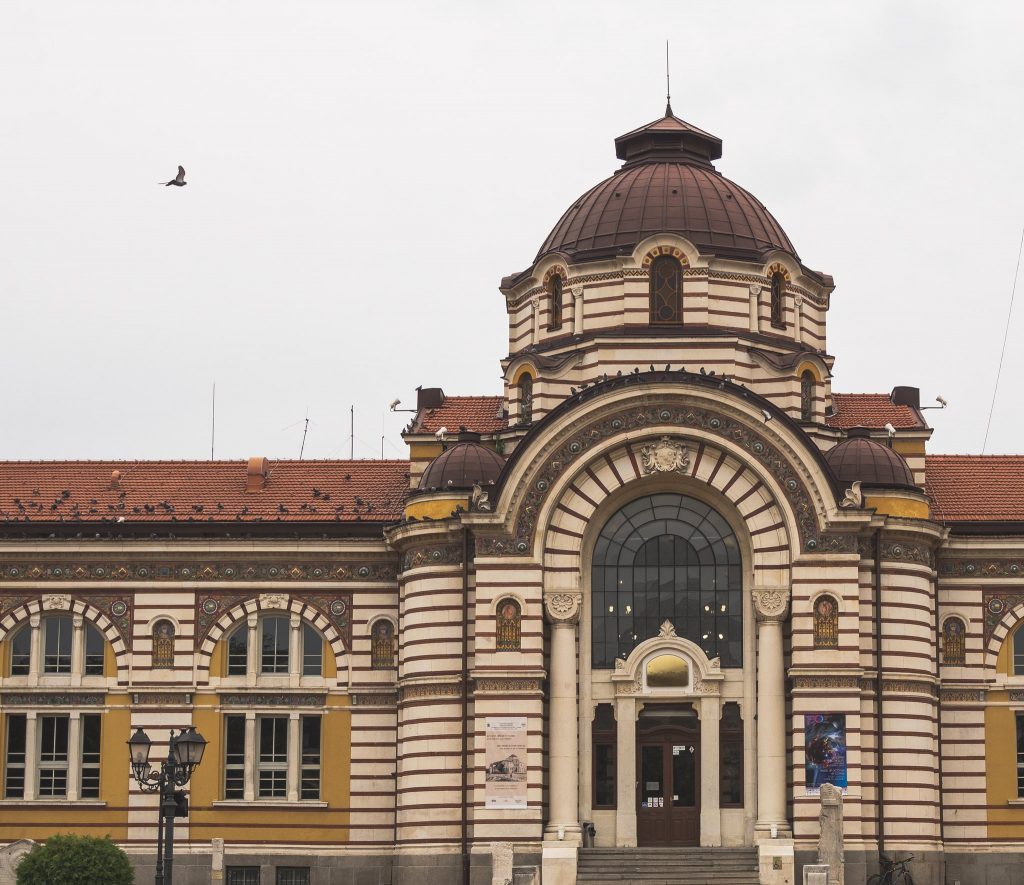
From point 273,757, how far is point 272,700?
144 cm

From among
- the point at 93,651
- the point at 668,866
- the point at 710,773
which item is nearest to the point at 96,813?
the point at 93,651

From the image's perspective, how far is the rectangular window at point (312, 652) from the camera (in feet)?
174

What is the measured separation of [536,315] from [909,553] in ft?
39.4

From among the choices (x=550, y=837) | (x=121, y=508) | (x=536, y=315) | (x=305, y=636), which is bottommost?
(x=550, y=837)

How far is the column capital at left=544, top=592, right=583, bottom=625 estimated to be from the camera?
1957 inches

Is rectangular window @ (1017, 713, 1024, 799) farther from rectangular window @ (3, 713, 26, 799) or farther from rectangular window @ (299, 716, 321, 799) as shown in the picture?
rectangular window @ (3, 713, 26, 799)

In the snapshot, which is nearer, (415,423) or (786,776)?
(786,776)

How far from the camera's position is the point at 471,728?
49875mm

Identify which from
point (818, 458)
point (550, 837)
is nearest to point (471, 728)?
point (550, 837)

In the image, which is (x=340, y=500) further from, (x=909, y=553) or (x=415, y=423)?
(x=909, y=553)

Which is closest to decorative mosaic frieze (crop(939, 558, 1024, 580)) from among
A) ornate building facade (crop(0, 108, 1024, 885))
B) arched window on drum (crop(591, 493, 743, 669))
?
ornate building facade (crop(0, 108, 1024, 885))

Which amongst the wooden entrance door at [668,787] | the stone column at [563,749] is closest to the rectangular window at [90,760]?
the stone column at [563,749]

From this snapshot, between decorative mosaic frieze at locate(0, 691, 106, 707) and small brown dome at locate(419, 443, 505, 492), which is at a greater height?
small brown dome at locate(419, 443, 505, 492)

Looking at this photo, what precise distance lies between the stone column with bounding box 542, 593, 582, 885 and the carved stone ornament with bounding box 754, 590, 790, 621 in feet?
14.2
